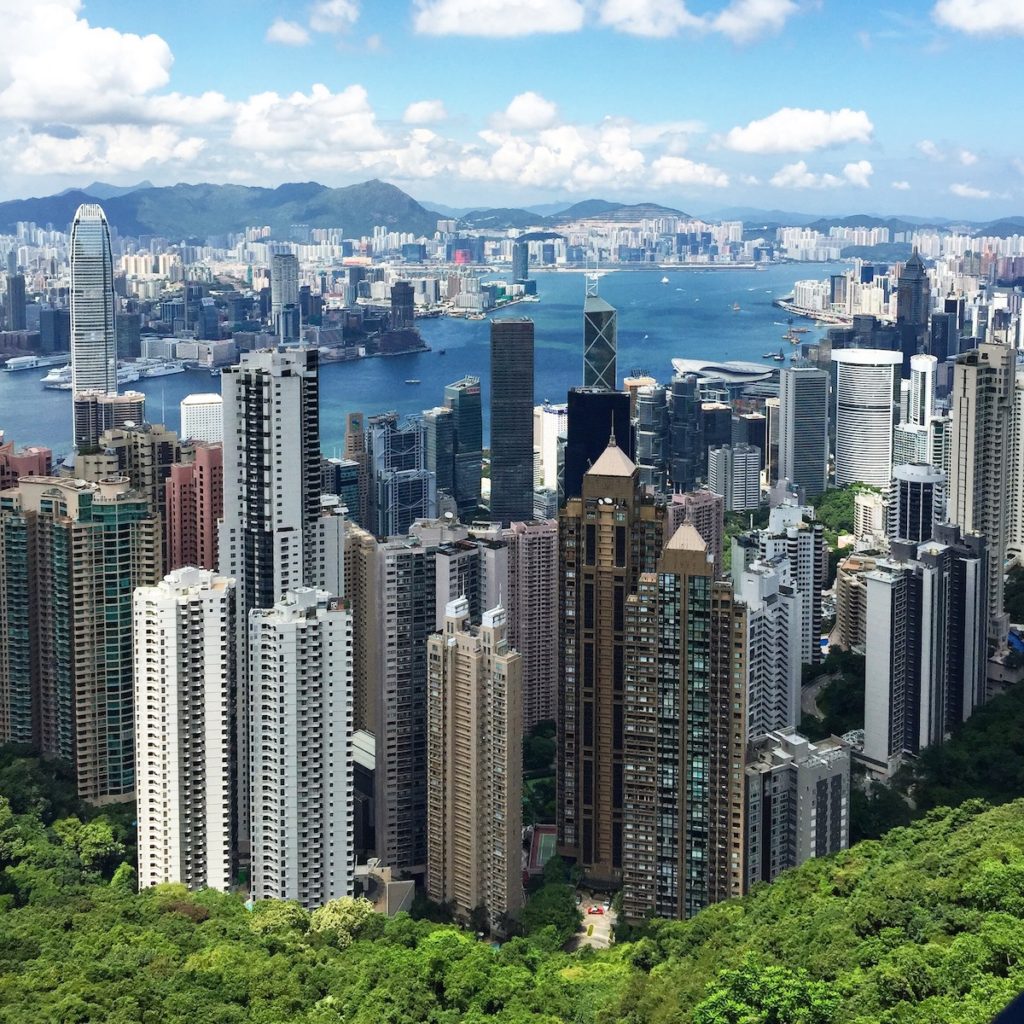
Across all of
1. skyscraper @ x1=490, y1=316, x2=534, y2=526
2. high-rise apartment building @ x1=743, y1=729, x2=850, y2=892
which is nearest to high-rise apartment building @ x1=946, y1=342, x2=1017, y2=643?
high-rise apartment building @ x1=743, y1=729, x2=850, y2=892

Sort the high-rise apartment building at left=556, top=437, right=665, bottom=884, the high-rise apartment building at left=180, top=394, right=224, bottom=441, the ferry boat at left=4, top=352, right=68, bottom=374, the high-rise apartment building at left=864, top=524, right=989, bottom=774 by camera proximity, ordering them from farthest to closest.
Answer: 1. the ferry boat at left=4, top=352, right=68, bottom=374
2. the high-rise apartment building at left=180, top=394, right=224, bottom=441
3. the high-rise apartment building at left=864, top=524, right=989, bottom=774
4. the high-rise apartment building at left=556, top=437, right=665, bottom=884

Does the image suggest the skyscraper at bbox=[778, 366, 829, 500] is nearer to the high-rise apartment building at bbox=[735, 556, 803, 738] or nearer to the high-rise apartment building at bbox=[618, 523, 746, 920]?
Result: the high-rise apartment building at bbox=[735, 556, 803, 738]

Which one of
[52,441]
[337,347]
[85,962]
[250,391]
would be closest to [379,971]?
[85,962]

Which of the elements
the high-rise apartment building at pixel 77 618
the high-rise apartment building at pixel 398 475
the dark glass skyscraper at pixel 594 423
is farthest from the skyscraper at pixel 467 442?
the high-rise apartment building at pixel 77 618

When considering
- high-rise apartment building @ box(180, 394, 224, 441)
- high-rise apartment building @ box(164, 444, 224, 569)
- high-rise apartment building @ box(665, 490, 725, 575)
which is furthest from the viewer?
high-rise apartment building @ box(180, 394, 224, 441)

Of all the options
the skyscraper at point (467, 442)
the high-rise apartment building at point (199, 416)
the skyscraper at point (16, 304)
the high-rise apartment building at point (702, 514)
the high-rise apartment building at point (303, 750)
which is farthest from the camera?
the skyscraper at point (16, 304)

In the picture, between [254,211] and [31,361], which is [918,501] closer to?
[31,361]

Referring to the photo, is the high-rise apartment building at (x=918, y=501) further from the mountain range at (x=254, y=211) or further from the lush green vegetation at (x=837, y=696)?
the mountain range at (x=254, y=211)
